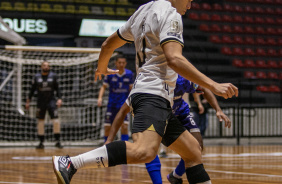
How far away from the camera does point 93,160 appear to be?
3.48m

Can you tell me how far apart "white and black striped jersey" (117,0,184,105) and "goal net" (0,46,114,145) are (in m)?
9.11

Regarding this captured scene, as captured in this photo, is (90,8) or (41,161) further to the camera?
(90,8)

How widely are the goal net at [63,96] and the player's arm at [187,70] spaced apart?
→ 946 centimetres

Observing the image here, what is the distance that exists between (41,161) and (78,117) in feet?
15.5

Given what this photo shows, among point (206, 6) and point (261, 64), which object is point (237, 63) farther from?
point (206, 6)

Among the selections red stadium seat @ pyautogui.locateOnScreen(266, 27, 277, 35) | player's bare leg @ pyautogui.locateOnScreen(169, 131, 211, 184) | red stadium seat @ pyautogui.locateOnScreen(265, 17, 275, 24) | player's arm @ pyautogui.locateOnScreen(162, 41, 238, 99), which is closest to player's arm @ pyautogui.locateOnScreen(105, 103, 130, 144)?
player's bare leg @ pyautogui.locateOnScreen(169, 131, 211, 184)

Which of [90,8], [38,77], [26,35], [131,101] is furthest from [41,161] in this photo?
[90,8]

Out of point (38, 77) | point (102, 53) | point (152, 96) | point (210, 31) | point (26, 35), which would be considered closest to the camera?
point (152, 96)

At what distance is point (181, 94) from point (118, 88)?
4.75m

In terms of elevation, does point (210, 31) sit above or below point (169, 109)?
above

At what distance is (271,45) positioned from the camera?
22.4 meters

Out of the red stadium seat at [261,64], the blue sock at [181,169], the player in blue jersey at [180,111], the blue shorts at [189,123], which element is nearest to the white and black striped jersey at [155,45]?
the player in blue jersey at [180,111]

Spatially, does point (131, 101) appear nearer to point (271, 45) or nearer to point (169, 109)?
point (169, 109)

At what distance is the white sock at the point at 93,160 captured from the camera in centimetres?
348
